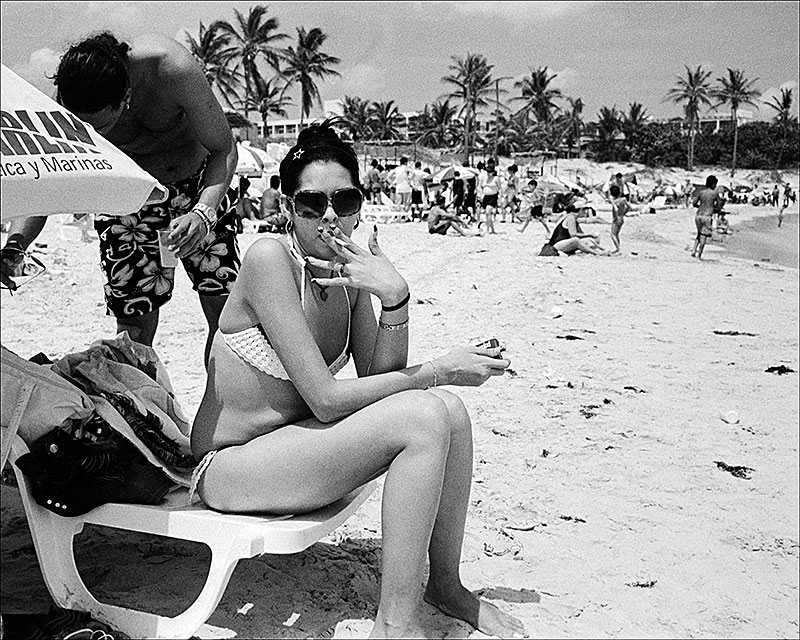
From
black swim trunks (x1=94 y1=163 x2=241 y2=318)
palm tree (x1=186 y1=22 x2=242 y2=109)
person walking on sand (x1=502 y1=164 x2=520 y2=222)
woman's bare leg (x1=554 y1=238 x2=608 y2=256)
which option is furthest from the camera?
palm tree (x1=186 y1=22 x2=242 y2=109)

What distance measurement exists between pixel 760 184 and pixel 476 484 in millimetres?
63276

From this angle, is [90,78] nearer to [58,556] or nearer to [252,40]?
[58,556]

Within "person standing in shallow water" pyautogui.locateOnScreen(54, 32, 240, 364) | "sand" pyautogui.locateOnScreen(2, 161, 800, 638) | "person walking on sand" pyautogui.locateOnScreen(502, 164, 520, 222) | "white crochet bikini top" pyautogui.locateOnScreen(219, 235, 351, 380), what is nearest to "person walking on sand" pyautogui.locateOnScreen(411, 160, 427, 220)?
"person walking on sand" pyautogui.locateOnScreen(502, 164, 520, 222)

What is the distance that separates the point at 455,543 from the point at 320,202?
1.10 metres

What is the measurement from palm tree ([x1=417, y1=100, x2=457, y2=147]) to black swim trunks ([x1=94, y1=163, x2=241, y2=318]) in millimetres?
65976

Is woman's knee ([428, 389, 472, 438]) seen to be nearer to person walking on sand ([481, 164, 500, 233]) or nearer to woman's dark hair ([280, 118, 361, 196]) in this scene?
woman's dark hair ([280, 118, 361, 196])

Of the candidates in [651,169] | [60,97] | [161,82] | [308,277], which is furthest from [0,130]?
[651,169]

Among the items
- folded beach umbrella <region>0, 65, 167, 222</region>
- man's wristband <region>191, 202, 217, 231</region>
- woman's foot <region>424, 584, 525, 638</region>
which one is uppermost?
folded beach umbrella <region>0, 65, 167, 222</region>

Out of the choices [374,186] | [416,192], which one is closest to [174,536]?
[416,192]

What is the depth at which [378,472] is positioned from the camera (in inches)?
89.7

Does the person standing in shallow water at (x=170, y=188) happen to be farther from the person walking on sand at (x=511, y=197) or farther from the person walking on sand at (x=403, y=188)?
the person walking on sand at (x=511, y=197)

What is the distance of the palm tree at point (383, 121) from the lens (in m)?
72.2

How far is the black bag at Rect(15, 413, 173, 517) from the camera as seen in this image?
2238 millimetres

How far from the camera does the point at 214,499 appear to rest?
2324 mm
